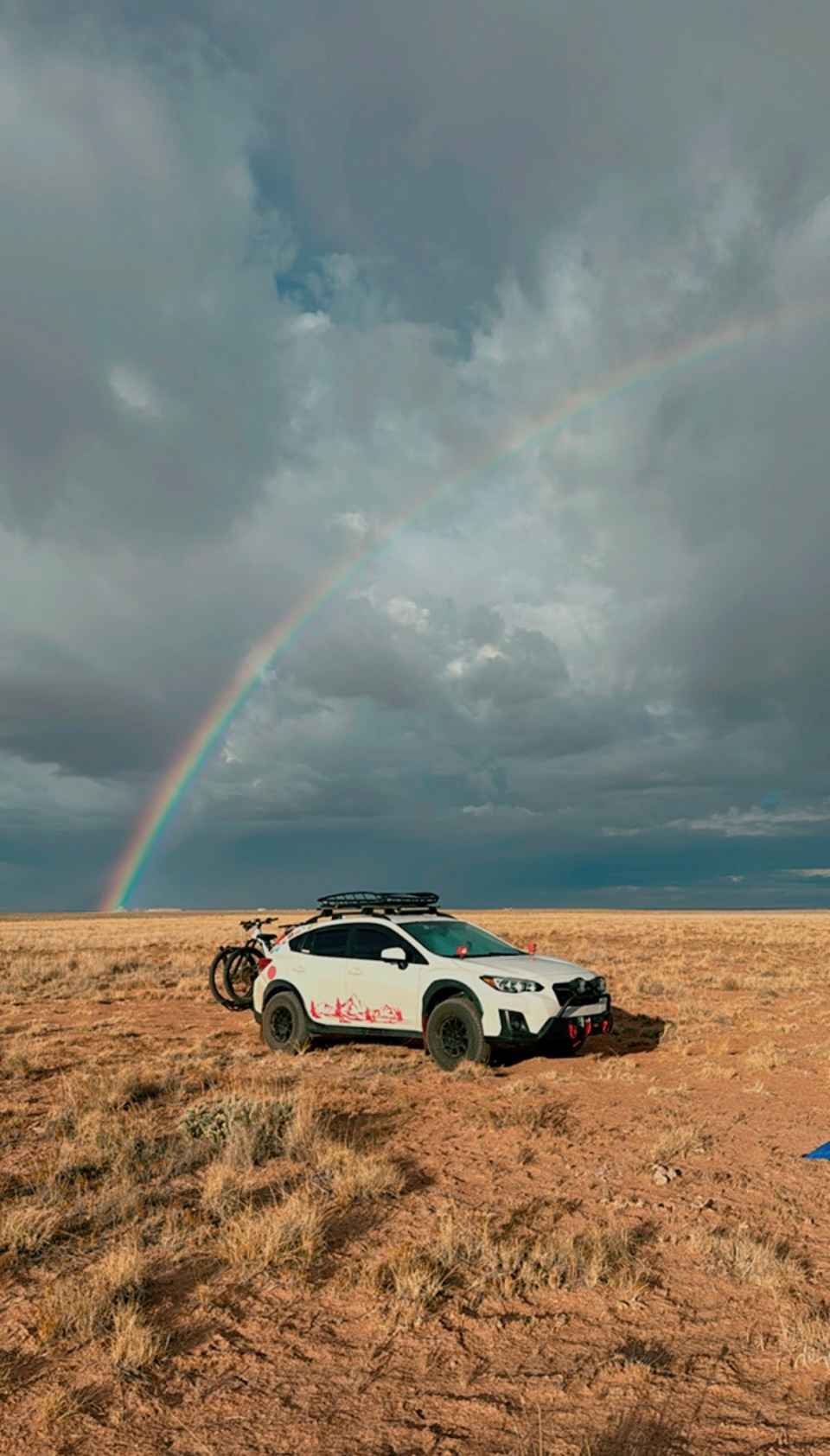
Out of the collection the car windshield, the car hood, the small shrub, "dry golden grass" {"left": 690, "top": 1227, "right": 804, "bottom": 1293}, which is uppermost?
the car windshield

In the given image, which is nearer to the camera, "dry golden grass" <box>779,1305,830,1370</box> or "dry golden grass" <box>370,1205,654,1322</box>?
"dry golden grass" <box>779,1305,830,1370</box>

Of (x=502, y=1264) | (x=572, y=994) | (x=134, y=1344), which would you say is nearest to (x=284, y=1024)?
(x=572, y=994)

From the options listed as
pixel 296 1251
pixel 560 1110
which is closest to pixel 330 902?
pixel 560 1110

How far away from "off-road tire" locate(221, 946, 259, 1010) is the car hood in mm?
5354

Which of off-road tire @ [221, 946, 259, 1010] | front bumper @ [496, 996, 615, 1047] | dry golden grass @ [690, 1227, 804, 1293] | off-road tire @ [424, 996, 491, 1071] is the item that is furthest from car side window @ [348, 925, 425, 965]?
dry golden grass @ [690, 1227, 804, 1293]

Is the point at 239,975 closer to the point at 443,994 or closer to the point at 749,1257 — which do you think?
the point at 443,994

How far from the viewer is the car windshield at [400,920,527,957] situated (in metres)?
→ 12.4

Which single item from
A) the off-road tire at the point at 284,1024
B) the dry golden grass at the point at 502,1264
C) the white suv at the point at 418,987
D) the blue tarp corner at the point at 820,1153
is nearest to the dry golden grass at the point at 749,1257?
the dry golden grass at the point at 502,1264

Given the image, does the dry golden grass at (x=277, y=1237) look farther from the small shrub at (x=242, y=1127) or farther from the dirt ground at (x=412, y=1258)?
the small shrub at (x=242, y=1127)

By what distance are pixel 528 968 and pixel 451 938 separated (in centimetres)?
140

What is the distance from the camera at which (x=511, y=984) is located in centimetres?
1136

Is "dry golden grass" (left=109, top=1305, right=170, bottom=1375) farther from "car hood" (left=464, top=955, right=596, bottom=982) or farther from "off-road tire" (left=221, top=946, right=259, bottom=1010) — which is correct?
Answer: "off-road tire" (left=221, top=946, right=259, bottom=1010)

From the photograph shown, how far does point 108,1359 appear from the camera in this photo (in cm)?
479

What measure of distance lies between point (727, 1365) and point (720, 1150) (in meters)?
4.00
